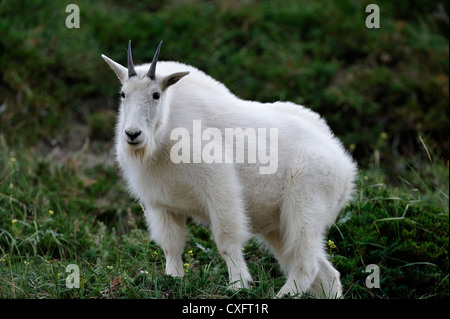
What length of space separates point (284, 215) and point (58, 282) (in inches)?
78.4

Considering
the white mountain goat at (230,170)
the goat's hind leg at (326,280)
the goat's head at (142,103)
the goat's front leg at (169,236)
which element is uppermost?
the goat's head at (142,103)

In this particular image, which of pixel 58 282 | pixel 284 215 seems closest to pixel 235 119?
pixel 284 215

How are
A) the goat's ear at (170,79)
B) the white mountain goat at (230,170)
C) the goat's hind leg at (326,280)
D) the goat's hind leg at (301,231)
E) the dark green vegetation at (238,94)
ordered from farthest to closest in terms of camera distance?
the dark green vegetation at (238,94)
the goat's hind leg at (326,280)
the goat's hind leg at (301,231)
the white mountain goat at (230,170)
the goat's ear at (170,79)

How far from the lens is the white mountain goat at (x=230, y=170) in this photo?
4898 mm

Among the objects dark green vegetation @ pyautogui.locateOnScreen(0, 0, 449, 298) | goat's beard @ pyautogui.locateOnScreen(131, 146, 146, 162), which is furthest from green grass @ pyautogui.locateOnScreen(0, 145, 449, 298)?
goat's beard @ pyautogui.locateOnScreen(131, 146, 146, 162)

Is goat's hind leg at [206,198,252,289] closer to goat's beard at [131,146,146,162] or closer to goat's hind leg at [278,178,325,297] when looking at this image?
goat's hind leg at [278,178,325,297]

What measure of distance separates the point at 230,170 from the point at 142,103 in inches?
37.1

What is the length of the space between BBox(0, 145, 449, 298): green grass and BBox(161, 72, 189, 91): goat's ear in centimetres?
158

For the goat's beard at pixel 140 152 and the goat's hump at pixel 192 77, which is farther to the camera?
the goat's hump at pixel 192 77

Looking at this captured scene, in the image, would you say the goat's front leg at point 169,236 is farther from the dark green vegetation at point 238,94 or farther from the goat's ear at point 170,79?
the goat's ear at point 170,79

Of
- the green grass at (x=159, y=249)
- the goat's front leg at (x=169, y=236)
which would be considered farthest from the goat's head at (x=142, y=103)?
the green grass at (x=159, y=249)

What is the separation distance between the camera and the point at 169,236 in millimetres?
5355
